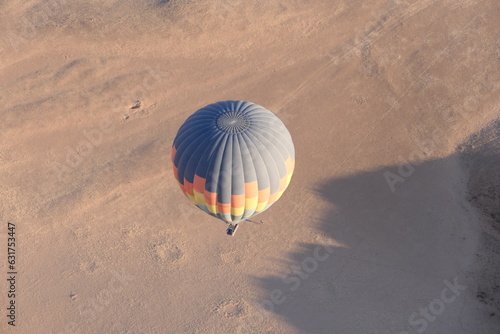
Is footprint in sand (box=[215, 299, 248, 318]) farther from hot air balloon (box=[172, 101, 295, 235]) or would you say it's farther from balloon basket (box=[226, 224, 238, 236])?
hot air balloon (box=[172, 101, 295, 235])

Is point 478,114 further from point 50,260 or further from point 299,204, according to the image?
point 50,260

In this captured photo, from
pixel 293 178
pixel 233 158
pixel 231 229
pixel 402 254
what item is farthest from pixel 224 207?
pixel 402 254

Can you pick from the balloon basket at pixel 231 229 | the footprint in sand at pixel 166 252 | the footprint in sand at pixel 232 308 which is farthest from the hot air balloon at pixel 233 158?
the footprint in sand at pixel 232 308

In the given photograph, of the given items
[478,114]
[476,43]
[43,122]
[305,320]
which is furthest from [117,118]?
[476,43]

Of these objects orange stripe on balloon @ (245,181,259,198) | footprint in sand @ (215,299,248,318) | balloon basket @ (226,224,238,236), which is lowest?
footprint in sand @ (215,299,248,318)

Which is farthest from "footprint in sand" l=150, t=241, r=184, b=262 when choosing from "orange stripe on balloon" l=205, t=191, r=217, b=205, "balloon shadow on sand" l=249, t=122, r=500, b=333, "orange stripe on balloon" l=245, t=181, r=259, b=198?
"orange stripe on balloon" l=245, t=181, r=259, b=198

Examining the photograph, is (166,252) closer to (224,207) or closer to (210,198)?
(224,207)
